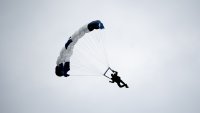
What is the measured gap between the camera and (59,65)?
2223 centimetres

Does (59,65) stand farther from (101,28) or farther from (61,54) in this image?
(101,28)

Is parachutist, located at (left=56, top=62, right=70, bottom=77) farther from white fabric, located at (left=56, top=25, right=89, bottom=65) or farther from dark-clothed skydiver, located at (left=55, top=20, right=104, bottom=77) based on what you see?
white fabric, located at (left=56, top=25, right=89, bottom=65)

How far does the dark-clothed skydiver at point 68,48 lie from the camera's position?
69.3 ft

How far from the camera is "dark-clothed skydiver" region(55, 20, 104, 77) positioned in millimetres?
21120

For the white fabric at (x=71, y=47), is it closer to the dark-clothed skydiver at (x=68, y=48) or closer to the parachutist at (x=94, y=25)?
the dark-clothed skydiver at (x=68, y=48)

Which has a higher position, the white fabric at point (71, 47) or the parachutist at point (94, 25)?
the parachutist at point (94, 25)

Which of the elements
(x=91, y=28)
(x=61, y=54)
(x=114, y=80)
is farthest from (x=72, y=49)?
(x=114, y=80)

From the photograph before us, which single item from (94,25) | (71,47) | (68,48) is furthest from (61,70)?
(94,25)

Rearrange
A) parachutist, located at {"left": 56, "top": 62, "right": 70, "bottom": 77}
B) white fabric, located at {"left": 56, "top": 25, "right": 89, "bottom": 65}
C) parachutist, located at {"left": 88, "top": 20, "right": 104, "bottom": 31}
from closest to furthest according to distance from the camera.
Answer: parachutist, located at {"left": 88, "top": 20, "right": 104, "bottom": 31} < white fabric, located at {"left": 56, "top": 25, "right": 89, "bottom": 65} < parachutist, located at {"left": 56, "top": 62, "right": 70, "bottom": 77}

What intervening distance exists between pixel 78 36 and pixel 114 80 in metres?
5.02

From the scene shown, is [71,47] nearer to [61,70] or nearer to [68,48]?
[68,48]

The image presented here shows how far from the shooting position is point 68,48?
21.8m

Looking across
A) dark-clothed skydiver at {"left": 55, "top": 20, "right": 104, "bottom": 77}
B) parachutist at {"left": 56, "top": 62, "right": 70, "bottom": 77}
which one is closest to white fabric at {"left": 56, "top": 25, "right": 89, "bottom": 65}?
dark-clothed skydiver at {"left": 55, "top": 20, "right": 104, "bottom": 77}

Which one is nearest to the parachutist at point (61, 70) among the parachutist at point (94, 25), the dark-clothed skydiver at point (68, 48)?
the dark-clothed skydiver at point (68, 48)
